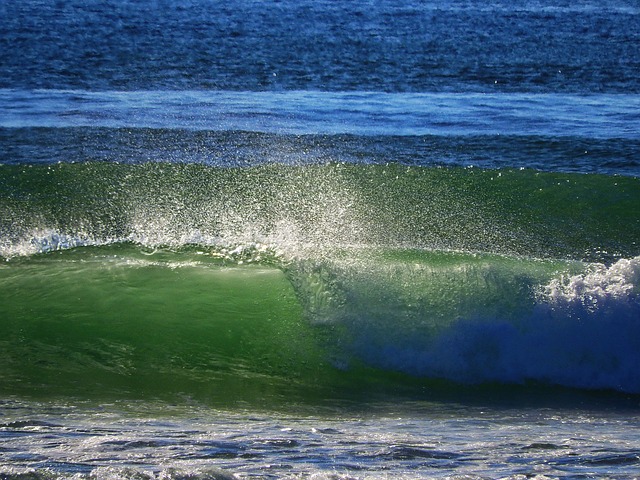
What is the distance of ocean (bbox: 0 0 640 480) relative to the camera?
415 cm

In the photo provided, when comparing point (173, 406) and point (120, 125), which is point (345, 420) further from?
point (120, 125)

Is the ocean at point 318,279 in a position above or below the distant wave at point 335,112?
below

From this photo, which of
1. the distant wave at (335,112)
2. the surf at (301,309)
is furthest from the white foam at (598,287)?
the distant wave at (335,112)

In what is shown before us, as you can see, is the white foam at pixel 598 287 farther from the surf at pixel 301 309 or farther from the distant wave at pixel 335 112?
the distant wave at pixel 335 112

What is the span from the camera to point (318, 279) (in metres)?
6.26

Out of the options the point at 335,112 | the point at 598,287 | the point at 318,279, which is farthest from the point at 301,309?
the point at 335,112

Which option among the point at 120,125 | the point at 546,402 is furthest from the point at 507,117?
the point at 546,402

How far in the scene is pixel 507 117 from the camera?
44.4 feet

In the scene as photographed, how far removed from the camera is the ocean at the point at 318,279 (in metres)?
4.15

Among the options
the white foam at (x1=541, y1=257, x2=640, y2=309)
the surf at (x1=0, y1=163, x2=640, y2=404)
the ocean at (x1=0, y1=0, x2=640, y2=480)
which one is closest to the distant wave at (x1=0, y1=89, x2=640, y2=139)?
the ocean at (x1=0, y1=0, x2=640, y2=480)

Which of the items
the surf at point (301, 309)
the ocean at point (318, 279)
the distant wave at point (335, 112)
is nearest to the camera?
the ocean at point (318, 279)

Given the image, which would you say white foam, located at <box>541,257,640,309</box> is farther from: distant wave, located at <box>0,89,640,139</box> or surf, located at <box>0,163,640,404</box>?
distant wave, located at <box>0,89,640,139</box>

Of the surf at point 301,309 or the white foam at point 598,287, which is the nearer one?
the surf at point 301,309

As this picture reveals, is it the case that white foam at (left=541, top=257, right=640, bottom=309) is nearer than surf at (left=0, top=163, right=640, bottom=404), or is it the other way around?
surf at (left=0, top=163, right=640, bottom=404)
